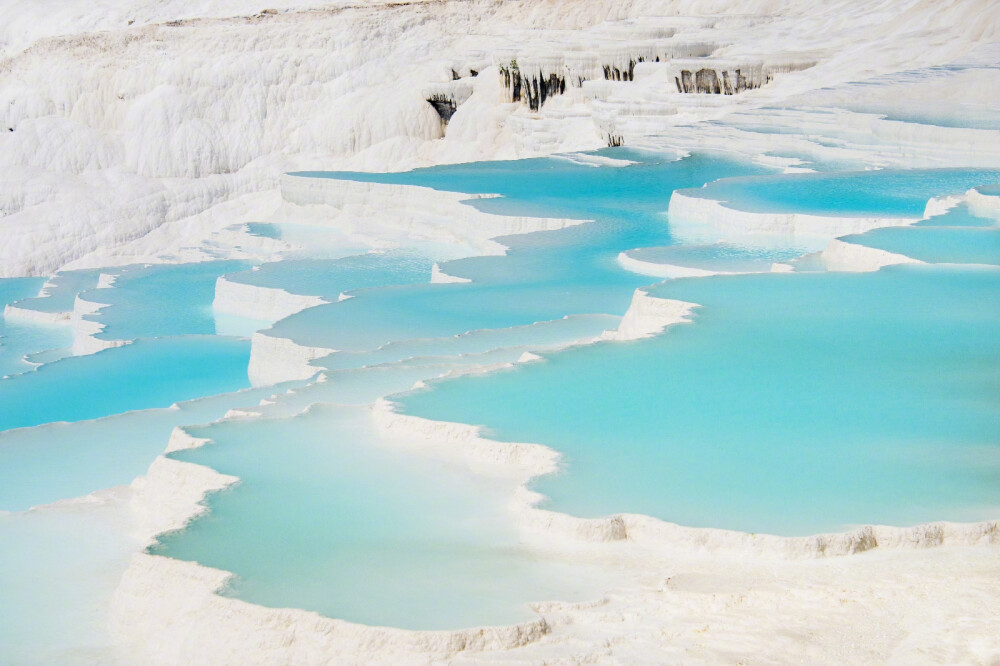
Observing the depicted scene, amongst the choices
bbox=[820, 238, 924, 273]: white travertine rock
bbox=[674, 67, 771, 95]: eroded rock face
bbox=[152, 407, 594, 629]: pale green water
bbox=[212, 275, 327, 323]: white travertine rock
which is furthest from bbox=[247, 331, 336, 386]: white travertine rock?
bbox=[674, 67, 771, 95]: eroded rock face

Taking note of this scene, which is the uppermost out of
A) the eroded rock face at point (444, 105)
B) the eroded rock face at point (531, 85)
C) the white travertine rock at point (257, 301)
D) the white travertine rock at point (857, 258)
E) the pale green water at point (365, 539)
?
the eroded rock face at point (531, 85)

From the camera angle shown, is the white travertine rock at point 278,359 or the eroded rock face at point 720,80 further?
the eroded rock face at point 720,80

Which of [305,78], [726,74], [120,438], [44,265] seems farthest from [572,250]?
[305,78]

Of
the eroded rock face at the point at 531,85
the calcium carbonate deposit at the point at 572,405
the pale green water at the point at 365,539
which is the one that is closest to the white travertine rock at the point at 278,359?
the calcium carbonate deposit at the point at 572,405

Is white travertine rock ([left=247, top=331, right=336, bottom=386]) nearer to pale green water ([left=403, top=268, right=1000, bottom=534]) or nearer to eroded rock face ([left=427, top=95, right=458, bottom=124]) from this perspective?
pale green water ([left=403, top=268, right=1000, bottom=534])

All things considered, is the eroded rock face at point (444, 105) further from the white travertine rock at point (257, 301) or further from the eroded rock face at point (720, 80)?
the white travertine rock at point (257, 301)

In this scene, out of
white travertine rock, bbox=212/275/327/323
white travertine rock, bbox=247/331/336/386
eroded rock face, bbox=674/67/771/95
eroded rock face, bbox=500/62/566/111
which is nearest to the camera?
white travertine rock, bbox=247/331/336/386

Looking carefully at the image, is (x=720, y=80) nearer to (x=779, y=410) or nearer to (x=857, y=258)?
(x=857, y=258)

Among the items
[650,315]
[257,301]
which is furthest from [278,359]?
[257,301]

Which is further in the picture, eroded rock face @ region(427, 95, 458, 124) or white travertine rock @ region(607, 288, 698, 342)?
eroded rock face @ region(427, 95, 458, 124)
